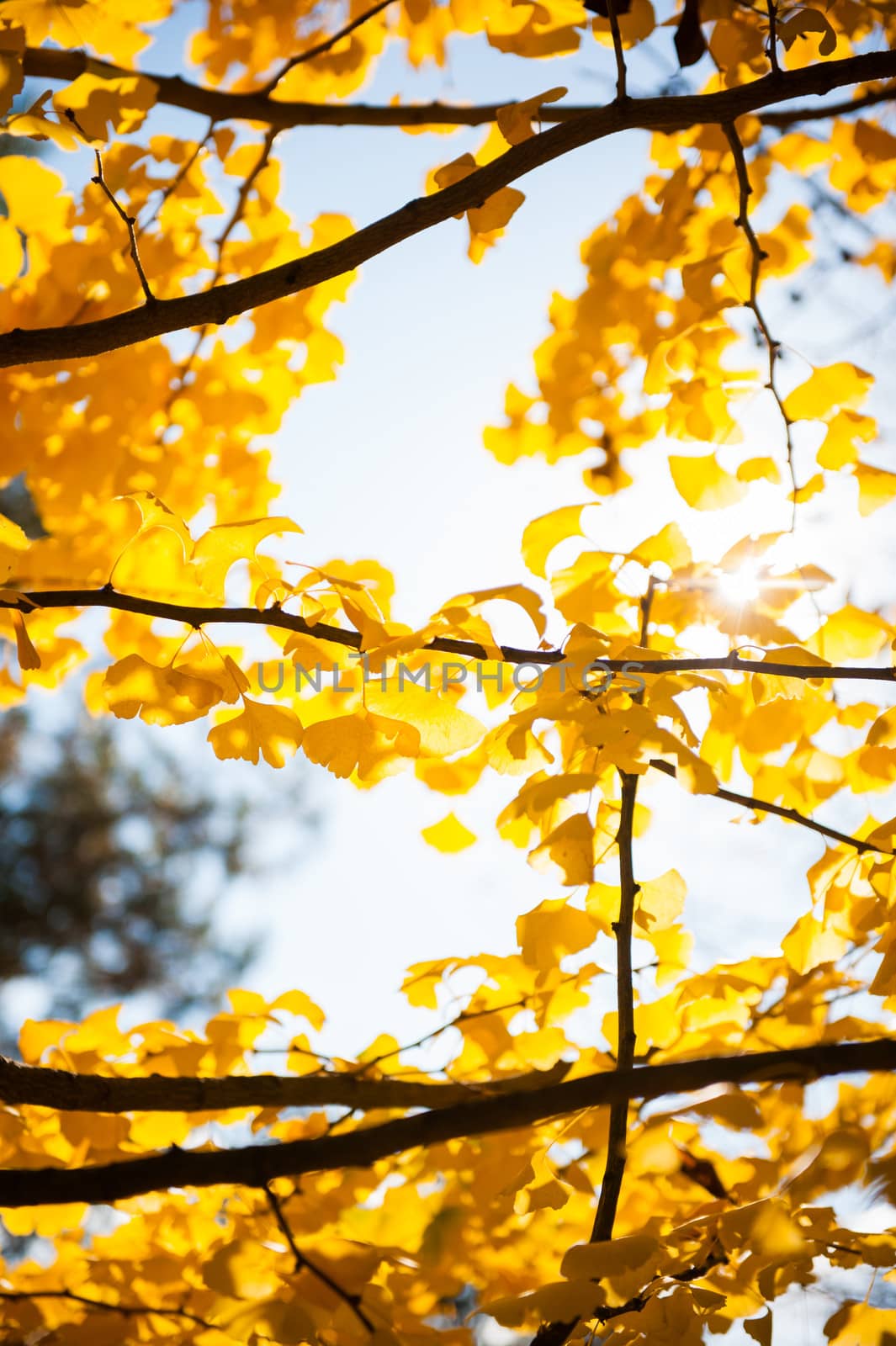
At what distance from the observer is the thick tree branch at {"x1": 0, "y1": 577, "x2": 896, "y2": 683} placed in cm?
72

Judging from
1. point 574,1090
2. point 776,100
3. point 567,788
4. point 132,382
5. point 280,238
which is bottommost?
point 574,1090

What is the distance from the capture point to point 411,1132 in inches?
29.1

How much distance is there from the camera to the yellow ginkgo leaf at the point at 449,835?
1.07m

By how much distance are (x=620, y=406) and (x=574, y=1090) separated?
4.10 feet

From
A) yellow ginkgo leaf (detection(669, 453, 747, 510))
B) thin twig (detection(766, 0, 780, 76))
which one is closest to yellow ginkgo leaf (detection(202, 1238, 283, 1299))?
yellow ginkgo leaf (detection(669, 453, 747, 510))

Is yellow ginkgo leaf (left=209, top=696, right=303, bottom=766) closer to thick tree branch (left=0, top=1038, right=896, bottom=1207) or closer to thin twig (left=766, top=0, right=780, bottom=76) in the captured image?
thick tree branch (left=0, top=1038, right=896, bottom=1207)

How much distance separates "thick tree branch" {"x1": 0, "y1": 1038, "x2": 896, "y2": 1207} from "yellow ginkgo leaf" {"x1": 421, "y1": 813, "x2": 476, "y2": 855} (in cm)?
34

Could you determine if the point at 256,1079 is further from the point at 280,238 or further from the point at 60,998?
the point at 60,998

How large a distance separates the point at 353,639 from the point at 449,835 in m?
0.39

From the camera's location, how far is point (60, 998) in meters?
6.97

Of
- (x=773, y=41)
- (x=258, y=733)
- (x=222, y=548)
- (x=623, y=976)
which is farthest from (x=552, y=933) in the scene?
(x=773, y=41)

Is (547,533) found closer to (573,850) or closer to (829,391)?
(573,850)

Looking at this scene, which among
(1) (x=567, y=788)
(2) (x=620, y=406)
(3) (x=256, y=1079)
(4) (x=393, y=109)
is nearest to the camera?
(1) (x=567, y=788)

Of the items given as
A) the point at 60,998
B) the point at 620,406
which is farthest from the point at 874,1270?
the point at 60,998
